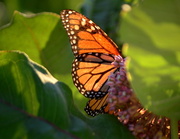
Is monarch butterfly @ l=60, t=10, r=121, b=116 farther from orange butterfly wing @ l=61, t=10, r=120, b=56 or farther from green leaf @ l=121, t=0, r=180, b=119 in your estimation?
green leaf @ l=121, t=0, r=180, b=119

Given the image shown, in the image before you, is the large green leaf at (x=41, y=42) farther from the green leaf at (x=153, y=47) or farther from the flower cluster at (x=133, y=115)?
the green leaf at (x=153, y=47)

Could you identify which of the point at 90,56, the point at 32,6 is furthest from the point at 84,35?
the point at 32,6

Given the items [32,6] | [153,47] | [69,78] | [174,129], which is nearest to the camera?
[153,47]

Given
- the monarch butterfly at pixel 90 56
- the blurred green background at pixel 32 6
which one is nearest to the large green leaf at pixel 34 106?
the monarch butterfly at pixel 90 56

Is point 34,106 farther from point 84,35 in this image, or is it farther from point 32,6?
point 32,6

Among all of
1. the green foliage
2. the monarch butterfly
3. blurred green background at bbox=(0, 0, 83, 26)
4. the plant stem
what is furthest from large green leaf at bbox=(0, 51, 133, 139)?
blurred green background at bbox=(0, 0, 83, 26)

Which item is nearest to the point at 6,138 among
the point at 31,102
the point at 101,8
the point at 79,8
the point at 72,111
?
the point at 31,102

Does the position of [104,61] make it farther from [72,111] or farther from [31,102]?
[31,102]
